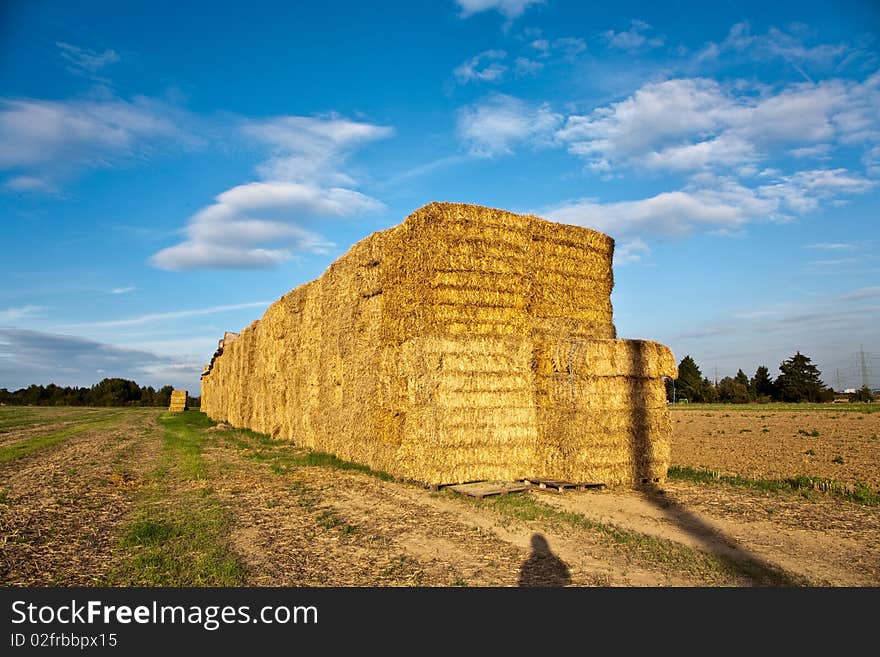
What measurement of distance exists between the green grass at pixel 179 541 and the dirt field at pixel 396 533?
24 mm

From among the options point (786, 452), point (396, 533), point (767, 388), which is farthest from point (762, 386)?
point (396, 533)

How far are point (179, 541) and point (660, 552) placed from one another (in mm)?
5419

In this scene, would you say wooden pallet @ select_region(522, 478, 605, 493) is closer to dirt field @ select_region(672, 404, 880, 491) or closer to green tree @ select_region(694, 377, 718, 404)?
dirt field @ select_region(672, 404, 880, 491)

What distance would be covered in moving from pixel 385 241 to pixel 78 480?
305 inches

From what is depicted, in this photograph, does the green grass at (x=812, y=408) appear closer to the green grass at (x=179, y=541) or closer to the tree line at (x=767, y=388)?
the tree line at (x=767, y=388)

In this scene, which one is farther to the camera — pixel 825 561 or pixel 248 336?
pixel 248 336

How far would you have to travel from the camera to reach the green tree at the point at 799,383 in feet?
251

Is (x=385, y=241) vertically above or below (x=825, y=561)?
above

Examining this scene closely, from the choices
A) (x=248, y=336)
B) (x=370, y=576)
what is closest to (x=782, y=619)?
(x=370, y=576)

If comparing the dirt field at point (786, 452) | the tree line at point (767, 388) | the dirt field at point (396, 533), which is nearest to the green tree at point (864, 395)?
the tree line at point (767, 388)

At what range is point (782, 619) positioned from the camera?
4.27 meters

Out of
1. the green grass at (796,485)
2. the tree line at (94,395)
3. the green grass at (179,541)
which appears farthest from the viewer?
the tree line at (94,395)

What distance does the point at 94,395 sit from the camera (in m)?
76.2

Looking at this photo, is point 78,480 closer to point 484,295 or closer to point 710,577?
point 484,295
